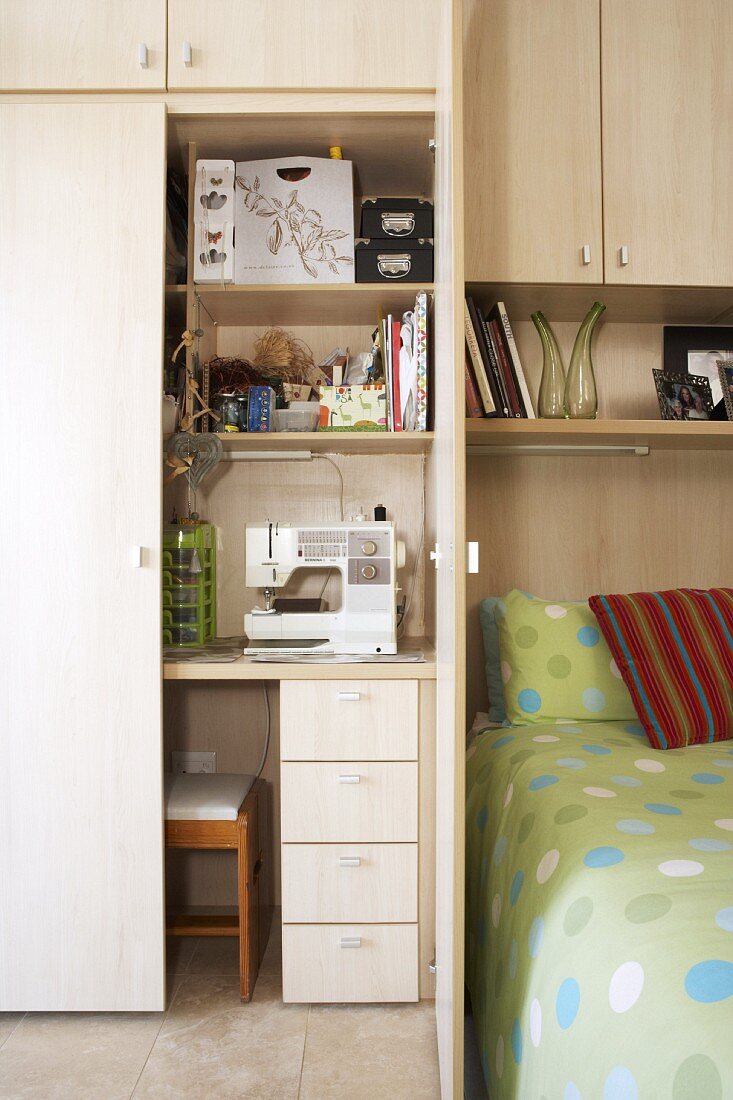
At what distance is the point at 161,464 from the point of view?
74.9 inches

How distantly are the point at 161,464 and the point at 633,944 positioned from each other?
1.38 meters

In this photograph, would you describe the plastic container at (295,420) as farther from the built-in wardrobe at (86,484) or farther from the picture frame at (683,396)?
the picture frame at (683,396)

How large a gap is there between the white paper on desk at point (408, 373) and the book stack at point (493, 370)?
142mm

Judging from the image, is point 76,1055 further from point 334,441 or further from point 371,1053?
point 334,441

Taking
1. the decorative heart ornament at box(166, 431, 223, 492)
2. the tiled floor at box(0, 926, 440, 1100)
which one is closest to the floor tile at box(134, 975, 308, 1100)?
the tiled floor at box(0, 926, 440, 1100)

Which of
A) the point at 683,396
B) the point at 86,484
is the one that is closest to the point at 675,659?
the point at 683,396

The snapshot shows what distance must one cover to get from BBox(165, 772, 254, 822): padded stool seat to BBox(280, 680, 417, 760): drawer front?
24cm

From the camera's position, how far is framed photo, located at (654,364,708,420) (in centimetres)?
221

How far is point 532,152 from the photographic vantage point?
2.04 meters

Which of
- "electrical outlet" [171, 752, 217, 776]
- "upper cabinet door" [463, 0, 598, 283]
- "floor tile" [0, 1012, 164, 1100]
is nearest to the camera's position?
"floor tile" [0, 1012, 164, 1100]

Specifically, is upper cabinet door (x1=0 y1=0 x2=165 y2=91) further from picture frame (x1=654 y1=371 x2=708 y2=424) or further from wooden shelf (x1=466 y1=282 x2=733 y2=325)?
picture frame (x1=654 y1=371 x2=708 y2=424)

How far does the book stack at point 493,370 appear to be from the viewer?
6.88 ft

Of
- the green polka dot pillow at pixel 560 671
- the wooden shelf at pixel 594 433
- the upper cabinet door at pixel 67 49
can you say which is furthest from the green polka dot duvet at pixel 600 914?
the upper cabinet door at pixel 67 49

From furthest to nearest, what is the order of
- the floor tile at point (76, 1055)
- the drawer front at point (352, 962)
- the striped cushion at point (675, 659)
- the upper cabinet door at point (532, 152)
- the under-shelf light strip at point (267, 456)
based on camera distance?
1. the under-shelf light strip at point (267, 456)
2. the upper cabinet door at point (532, 152)
3. the drawer front at point (352, 962)
4. the striped cushion at point (675, 659)
5. the floor tile at point (76, 1055)
